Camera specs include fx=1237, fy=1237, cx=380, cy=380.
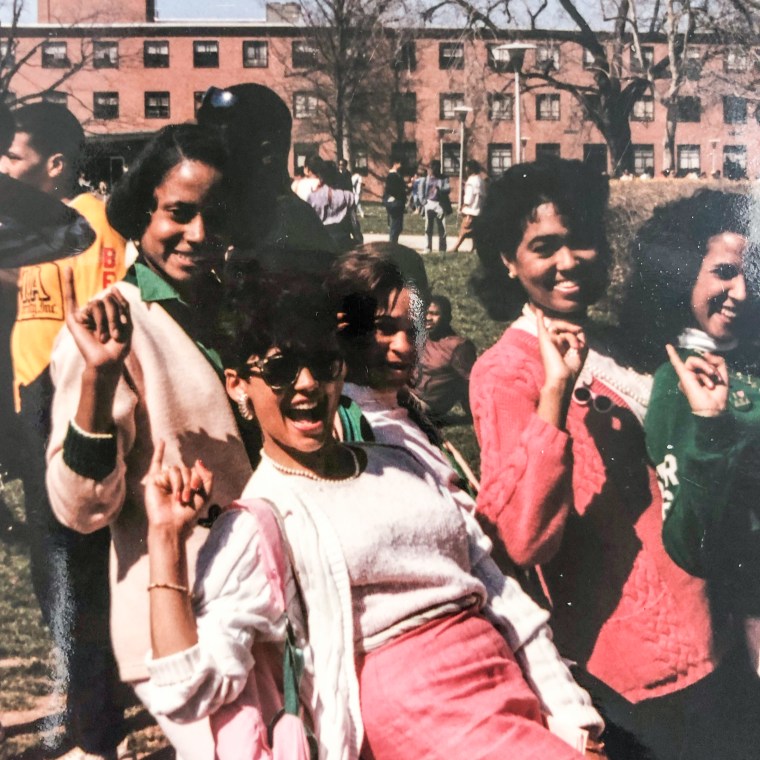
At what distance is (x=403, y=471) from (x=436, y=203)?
3.41 ft

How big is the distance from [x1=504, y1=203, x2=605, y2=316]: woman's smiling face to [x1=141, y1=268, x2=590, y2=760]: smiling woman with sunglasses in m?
0.90

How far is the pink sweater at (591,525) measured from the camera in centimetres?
453

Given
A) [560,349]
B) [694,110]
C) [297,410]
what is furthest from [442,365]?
[694,110]

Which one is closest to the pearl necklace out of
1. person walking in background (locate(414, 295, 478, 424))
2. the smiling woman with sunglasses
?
the smiling woman with sunglasses

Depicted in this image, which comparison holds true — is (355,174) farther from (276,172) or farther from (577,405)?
(577,405)

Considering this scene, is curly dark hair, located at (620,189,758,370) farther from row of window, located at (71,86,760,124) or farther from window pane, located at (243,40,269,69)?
window pane, located at (243,40,269,69)

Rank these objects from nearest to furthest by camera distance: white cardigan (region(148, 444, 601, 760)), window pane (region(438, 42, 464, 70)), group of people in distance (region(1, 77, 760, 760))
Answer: white cardigan (region(148, 444, 601, 760)) < group of people in distance (region(1, 77, 760, 760)) < window pane (region(438, 42, 464, 70))

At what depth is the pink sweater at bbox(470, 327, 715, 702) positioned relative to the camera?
4.53 meters

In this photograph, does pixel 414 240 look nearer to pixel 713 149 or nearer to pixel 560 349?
pixel 560 349

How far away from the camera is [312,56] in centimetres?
458

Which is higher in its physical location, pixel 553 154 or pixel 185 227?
pixel 553 154

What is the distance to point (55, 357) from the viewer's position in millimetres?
4273

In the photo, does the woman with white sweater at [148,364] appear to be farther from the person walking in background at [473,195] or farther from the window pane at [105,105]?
the person walking in background at [473,195]

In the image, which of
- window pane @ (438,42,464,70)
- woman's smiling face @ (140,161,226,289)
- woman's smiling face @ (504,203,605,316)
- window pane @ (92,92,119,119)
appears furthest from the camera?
window pane @ (438,42,464,70)
